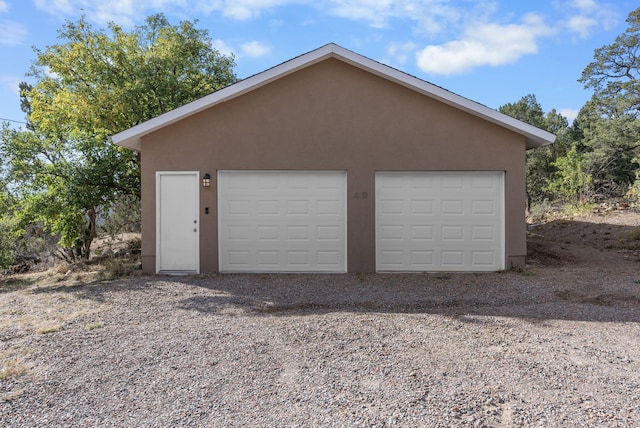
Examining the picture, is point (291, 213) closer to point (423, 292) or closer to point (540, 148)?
point (423, 292)

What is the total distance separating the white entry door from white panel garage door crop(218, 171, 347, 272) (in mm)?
551

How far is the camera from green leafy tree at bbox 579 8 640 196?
19.5 meters

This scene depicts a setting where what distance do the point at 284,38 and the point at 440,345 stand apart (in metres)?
9.02

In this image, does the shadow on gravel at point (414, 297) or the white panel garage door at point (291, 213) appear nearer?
the shadow on gravel at point (414, 297)

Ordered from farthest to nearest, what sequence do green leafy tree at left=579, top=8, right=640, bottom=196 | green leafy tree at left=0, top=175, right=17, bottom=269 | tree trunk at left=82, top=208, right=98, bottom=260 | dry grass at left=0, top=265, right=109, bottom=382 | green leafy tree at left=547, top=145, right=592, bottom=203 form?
green leafy tree at left=579, top=8, right=640, bottom=196 < green leafy tree at left=547, top=145, right=592, bottom=203 < tree trunk at left=82, top=208, right=98, bottom=260 < green leafy tree at left=0, top=175, right=17, bottom=269 < dry grass at left=0, top=265, right=109, bottom=382

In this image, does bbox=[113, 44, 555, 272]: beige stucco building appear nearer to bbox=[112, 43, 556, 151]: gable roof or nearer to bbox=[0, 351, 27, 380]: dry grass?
bbox=[112, 43, 556, 151]: gable roof

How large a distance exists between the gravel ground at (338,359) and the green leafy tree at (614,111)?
15655 millimetres

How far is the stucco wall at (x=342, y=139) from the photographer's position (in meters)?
8.66

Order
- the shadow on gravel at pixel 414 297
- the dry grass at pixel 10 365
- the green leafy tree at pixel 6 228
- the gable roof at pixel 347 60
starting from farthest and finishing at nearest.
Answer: the green leafy tree at pixel 6 228, the gable roof at pixel 347 60, the shadow on gravel at pixel 414 297, the dry grass at pixel 10 365

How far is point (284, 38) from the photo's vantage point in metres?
10.7

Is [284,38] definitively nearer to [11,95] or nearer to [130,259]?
[130,259]

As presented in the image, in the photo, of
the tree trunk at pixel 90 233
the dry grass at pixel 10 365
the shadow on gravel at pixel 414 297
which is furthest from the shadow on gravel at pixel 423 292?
the tree trunk at pixel 90 233

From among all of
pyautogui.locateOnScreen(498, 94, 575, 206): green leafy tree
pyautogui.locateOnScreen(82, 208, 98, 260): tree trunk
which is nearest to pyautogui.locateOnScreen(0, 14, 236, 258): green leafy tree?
pyautogui.locateOnScreen(82, 208, 98, 260): tree trunk

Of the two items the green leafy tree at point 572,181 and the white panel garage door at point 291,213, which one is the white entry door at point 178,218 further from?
the green leafy tree at point 572,181
